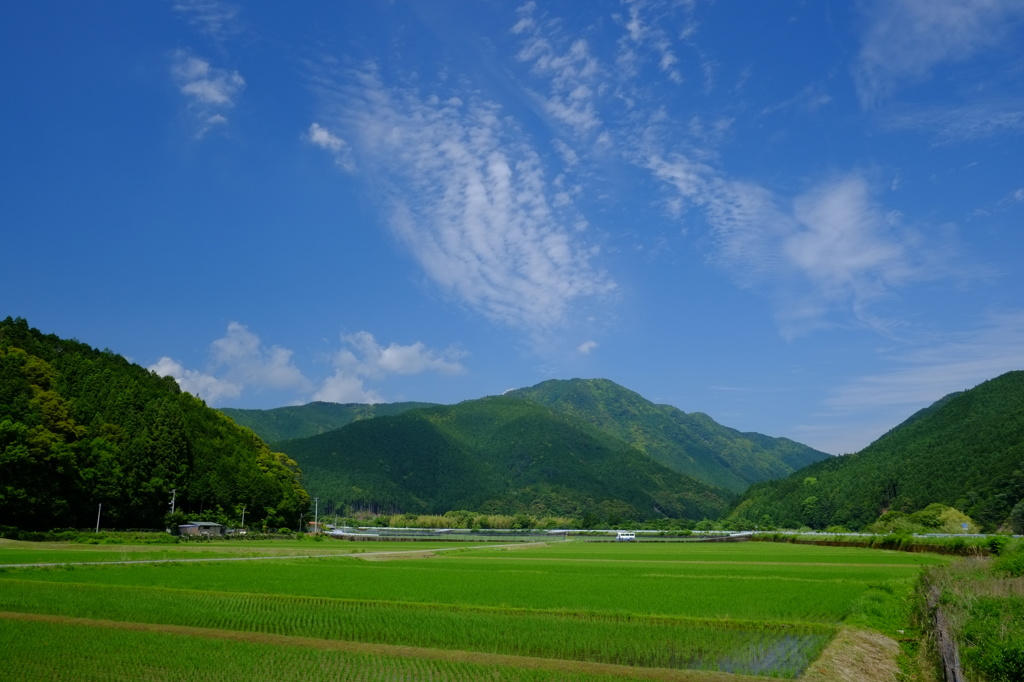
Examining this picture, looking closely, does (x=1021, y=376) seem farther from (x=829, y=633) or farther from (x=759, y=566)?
(x=829, y=633)

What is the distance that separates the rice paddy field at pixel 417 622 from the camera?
1250 centimetres

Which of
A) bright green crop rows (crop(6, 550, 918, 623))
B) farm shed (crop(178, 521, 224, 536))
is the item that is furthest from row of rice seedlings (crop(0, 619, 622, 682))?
farm shed (crop(178, 521, 224, 536))

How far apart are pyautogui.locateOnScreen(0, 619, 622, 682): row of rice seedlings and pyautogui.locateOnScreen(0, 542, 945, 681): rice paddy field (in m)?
0.04

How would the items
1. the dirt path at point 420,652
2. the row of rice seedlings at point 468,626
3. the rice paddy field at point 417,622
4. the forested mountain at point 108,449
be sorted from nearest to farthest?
the dirt path at point 420,652, the rice paddy field at point 417,622, the row of rice seedlings at point 468,626, the forested mountain at point 108,449

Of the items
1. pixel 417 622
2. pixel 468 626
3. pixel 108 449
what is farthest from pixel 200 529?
pixel 468 626

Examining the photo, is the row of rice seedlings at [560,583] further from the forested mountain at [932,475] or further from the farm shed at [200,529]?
the forested mountain at [932,475]

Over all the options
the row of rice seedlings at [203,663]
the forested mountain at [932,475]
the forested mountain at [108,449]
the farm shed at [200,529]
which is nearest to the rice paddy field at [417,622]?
the row of rice seedlings at [203,663]

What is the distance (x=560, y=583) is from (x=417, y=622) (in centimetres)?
1027

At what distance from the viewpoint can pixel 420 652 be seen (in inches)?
548

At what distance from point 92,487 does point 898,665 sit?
63100mm

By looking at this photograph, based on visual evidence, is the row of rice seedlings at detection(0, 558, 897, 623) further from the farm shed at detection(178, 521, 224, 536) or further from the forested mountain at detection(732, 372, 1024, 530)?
the forested mountain at detection(732, 372, 1024, 530)

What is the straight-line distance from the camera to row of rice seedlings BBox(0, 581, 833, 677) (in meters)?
14.2

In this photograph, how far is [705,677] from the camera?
12.2 metres

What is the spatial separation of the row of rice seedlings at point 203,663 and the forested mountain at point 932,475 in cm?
8969
